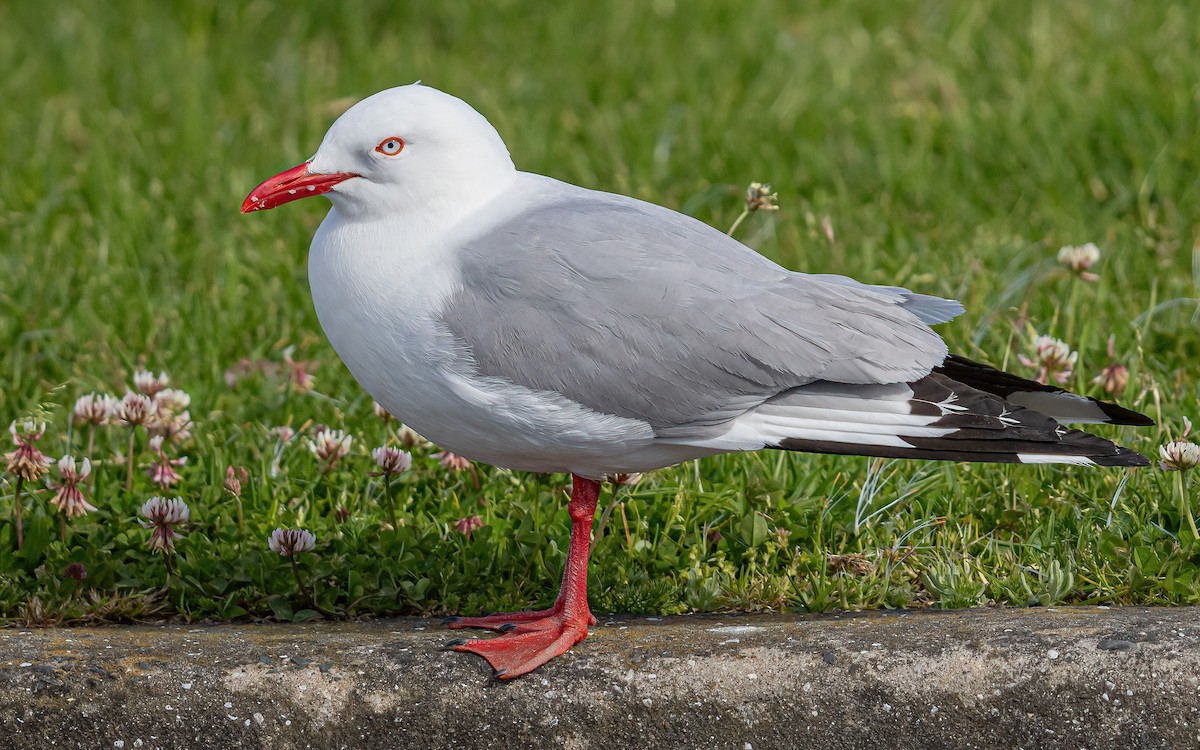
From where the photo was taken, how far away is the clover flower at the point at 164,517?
11.0ft

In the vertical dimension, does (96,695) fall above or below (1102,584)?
below

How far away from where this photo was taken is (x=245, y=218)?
5.61 meters

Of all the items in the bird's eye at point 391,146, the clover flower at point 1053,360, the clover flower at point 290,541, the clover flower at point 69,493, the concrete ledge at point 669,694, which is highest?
the bird's eye at point 391,146

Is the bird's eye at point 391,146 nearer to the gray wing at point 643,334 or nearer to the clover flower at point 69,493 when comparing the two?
the gray wing at point 643,334

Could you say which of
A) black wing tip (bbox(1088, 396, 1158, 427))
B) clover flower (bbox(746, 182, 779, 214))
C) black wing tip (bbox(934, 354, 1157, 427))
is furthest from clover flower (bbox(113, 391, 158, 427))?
black wing tip (bbox(1088, 396, 1158, 427))

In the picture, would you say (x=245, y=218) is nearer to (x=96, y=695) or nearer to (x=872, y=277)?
(x=872, y=277)

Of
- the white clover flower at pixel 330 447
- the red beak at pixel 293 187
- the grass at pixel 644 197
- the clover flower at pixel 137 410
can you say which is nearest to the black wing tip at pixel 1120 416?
the grass at pixel 644 197

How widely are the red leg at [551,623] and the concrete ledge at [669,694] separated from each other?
0.13 ft

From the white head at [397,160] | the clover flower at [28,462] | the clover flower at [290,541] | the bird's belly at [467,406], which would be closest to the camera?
the bird's belly at [467,406]

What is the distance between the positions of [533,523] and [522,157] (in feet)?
8.34

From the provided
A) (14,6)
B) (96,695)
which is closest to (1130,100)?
(96,695)

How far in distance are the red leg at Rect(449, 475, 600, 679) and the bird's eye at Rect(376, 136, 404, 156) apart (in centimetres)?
77

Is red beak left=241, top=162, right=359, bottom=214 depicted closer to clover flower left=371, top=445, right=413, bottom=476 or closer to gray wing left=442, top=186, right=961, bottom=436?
gray wing left=442, top=186, right=961, bottom=436

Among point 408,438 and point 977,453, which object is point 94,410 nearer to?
point 408,438
